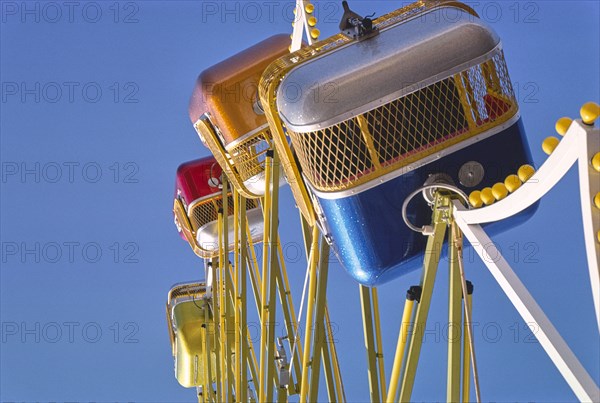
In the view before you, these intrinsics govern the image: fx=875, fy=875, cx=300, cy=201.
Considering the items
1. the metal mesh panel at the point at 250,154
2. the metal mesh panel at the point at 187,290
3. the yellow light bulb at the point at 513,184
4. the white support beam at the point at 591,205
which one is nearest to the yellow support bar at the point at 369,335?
the metal mesh panel at the point at 250,154

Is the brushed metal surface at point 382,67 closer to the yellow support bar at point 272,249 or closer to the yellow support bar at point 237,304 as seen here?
the yellow support bar at point 272,249

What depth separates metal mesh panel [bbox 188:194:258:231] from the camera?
3522 mm

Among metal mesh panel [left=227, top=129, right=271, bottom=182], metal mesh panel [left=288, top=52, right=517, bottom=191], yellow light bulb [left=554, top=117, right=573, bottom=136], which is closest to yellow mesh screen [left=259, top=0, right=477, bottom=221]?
metal mesh panel [left=288, top=52, right=517, bottom=191]

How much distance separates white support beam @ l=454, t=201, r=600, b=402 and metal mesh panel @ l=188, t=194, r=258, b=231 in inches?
88.3

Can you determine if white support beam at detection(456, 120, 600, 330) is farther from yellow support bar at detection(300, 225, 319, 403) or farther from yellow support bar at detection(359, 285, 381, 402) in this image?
yellow support bar at detection(359, 285, 381, 402)

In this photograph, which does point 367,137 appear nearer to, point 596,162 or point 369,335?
point 596,162

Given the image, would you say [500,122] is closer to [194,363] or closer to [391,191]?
[391,191]

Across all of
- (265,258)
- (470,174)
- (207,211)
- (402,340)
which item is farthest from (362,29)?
(207,211)

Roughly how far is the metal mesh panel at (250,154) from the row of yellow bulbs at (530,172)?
122cm

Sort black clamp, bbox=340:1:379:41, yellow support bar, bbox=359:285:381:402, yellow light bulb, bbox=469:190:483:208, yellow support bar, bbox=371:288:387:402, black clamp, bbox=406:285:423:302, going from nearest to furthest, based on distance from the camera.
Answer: yellow light bulb, bbox=469:190:483:208, black clamp, bbox=406:285:423:302, black clamp, bbox=340:1:379:41, yellow support bar, bbox=359:285:381:402, yellow support bar, bbox=371:288:387:402

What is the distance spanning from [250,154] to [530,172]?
1.45 meters

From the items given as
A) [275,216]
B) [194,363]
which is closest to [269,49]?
[275,216]

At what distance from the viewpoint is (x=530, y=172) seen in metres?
1.23

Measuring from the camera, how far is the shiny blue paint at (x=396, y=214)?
1531 mm
